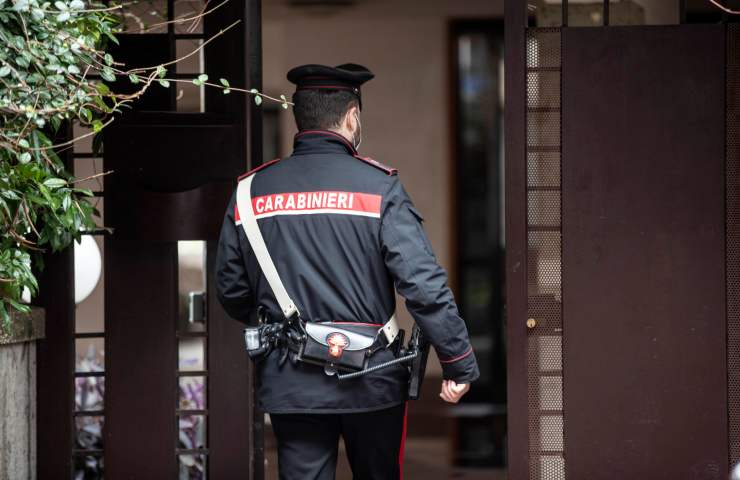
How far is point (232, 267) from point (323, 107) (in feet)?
2.19

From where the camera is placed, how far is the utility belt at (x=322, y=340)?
3.52 metres

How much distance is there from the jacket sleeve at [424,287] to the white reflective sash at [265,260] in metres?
0.14

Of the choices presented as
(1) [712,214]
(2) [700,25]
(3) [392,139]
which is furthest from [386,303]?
(3) [392,139]

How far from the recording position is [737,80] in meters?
4.41

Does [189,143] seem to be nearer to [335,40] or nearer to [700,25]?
[700,25]

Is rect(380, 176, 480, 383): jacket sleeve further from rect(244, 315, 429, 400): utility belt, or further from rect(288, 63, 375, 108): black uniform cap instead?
rect(288, 63, 375, 108): black uniform cap

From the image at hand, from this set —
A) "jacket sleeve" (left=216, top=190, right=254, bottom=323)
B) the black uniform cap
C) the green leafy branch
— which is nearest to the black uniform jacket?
"jacket sleeve" (left=216, top=190, right=254, bottom=323)

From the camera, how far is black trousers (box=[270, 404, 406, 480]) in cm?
361

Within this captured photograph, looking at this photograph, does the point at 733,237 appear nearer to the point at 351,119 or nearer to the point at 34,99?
the point at 351,119

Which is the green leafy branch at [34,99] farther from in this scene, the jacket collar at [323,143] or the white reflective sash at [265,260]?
the white reflective sash at [265,260]

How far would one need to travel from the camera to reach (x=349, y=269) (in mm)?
3562

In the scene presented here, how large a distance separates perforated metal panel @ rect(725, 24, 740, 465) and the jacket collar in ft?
5.72

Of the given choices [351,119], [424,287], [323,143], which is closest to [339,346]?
[424,287]

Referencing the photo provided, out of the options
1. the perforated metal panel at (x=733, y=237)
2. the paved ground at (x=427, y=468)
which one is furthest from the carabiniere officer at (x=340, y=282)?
the paved ground at (x=427, y=468)
